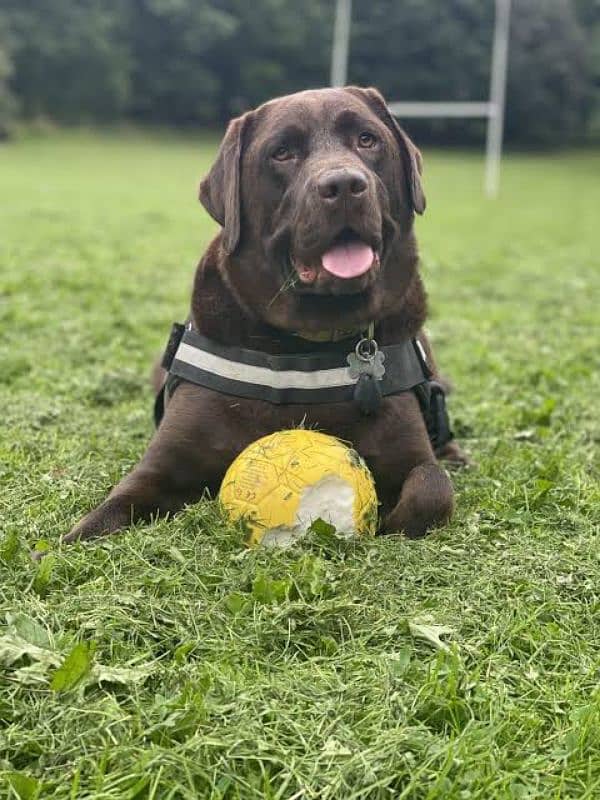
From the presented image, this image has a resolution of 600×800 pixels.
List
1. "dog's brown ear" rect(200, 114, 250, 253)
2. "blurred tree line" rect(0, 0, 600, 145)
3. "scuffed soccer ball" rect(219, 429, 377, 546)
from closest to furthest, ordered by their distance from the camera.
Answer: "scuffed soccer ball" rect(219, 429, 377, 546), "dog's brown ear" rect(200, 114, 250, 253), "blurred tree line" rect(0, 0, 600, 145)

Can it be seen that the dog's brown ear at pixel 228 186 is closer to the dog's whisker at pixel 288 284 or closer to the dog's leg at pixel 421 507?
the dog's whisker at pixel 288 284

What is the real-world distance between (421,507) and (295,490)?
444mm

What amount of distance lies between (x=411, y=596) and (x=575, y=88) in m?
46.8

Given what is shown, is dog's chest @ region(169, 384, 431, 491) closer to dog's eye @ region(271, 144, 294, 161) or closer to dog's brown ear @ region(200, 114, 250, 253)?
dog's brown ear @ region(200, 114, 250, 253)

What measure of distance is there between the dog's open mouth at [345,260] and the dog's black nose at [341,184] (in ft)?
0.38

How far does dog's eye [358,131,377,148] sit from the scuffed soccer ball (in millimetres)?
1038

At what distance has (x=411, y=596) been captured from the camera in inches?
97.0

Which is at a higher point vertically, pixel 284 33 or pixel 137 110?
pixel 284 33

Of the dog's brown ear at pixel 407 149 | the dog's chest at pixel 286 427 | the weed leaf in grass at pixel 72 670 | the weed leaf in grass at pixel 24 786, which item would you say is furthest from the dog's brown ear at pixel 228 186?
the weed leaf in grass at pixel 24 786

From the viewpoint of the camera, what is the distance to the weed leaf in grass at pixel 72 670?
1931 millimetres

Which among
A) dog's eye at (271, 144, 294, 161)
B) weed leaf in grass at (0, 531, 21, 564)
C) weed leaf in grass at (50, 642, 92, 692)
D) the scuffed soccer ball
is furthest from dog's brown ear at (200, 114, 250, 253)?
weed leaf in grass at (50, 642, 92, 692)

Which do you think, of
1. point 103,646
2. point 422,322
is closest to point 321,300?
point 422,322

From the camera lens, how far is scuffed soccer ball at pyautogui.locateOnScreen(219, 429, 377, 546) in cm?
270

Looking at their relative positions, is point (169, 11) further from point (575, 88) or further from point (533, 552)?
point (533, 552)
